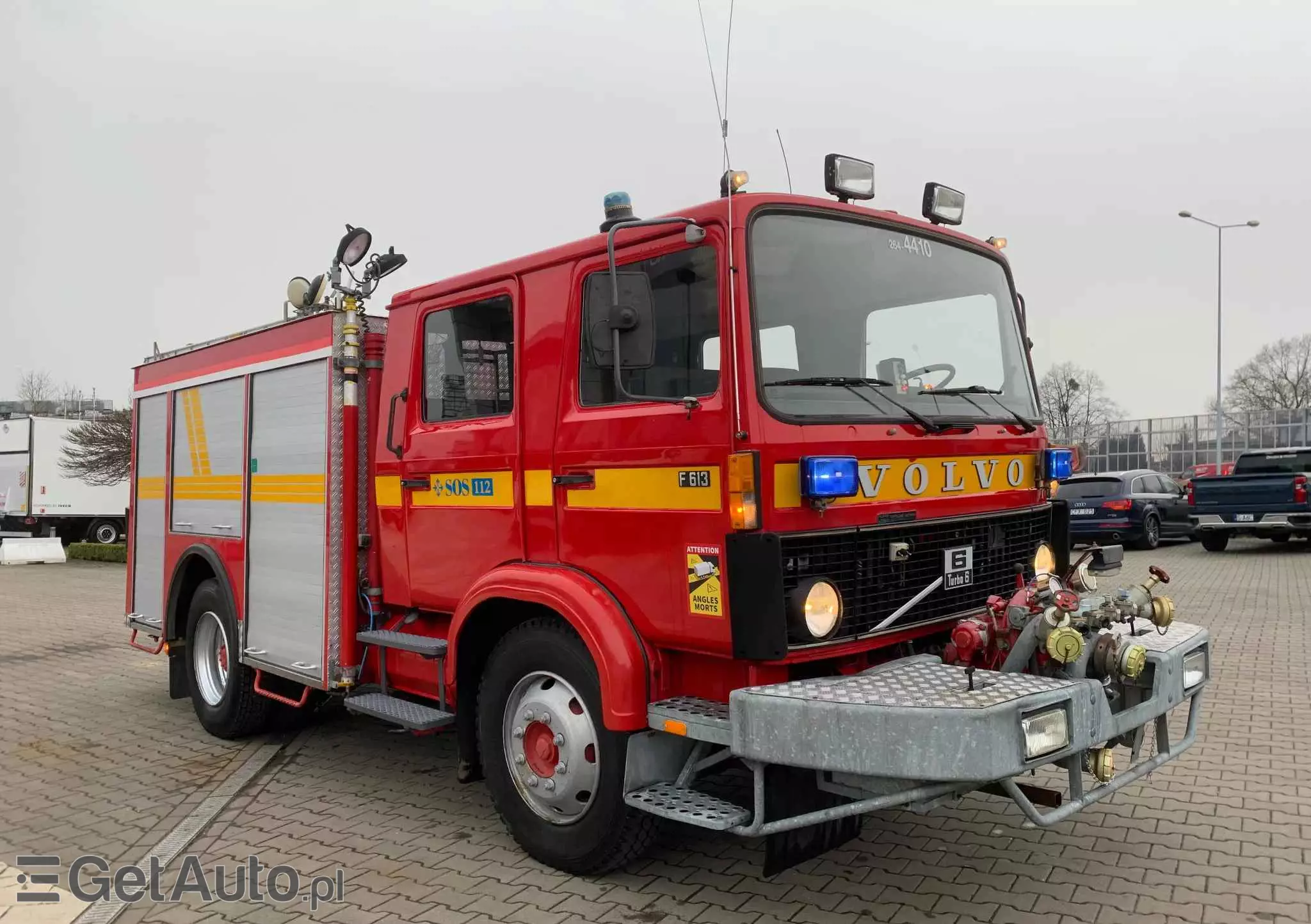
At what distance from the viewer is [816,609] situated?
11.1 feet

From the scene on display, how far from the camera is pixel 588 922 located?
3.59 meters

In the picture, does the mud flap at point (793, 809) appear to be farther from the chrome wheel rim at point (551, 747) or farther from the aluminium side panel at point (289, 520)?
the aluminium side panel at point (289, 520)

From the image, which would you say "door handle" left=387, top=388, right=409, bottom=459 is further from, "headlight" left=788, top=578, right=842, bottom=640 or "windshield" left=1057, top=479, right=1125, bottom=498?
"windshield" left=1057, top=479, right=1125, bottom=498

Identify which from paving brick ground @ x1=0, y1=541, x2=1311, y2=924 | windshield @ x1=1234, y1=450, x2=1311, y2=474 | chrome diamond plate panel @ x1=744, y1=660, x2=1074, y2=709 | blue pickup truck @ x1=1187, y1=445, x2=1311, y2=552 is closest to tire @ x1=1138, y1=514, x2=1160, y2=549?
blue pickup truck @ x1=1187, y1=445, x2=1311, y2=552

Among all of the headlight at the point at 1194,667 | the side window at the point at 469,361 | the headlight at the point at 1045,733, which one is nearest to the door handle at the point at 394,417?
the side window at the point at 469,361

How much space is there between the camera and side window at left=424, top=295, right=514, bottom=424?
443 centimetres

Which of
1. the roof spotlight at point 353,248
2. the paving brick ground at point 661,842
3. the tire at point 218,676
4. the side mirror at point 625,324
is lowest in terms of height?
the paving brick ground at point 661,842

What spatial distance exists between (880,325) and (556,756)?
2.16m

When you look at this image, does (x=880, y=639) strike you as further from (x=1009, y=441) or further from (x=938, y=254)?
(x=938, y=254)

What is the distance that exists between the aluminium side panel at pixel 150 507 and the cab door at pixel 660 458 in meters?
4.21

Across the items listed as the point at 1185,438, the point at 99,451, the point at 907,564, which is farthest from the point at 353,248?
the point at 1185,438

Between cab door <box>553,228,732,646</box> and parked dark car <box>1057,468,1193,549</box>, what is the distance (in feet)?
48.1

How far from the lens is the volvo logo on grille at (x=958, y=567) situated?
394 cm

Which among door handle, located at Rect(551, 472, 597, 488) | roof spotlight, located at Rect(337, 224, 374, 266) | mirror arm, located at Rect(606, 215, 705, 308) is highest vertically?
roof spotlight, located at Rect(337, 224, 374, 266)
